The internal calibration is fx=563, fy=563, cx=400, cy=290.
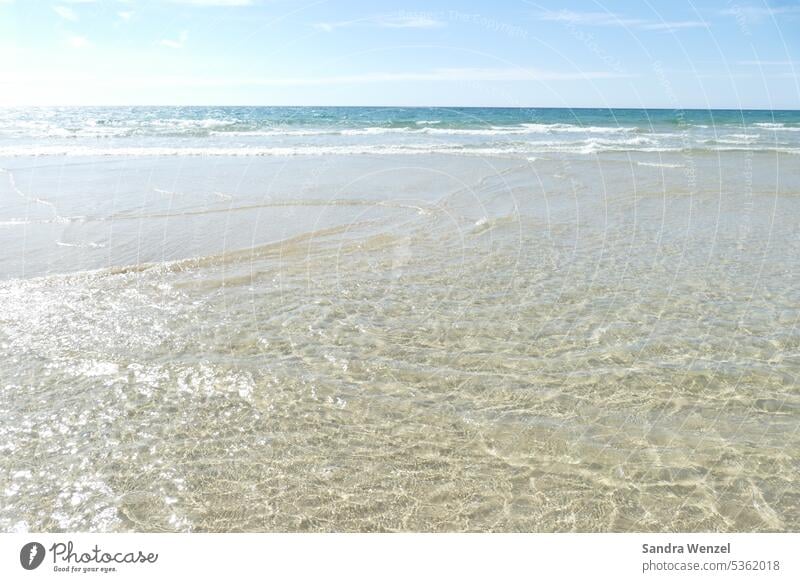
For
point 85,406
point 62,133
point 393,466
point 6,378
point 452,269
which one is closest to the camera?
point 393,466

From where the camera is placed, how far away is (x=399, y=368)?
21.1 feet

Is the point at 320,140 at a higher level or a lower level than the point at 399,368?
higher

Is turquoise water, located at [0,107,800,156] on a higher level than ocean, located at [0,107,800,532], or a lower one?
higher

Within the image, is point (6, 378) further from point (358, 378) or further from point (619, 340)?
point (619, 340)

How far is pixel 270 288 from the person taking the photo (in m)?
8.94

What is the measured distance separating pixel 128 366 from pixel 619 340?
586cm

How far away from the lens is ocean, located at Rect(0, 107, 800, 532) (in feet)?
14.7

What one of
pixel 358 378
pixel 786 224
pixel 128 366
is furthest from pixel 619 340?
pixel 786 224

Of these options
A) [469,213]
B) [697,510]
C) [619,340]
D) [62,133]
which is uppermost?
[62,133]

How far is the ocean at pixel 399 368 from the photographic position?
447cm

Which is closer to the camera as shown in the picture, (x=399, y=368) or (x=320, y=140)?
(x=399, y=368)

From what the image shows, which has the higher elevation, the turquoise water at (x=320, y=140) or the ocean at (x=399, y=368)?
the turquoise water at (x=320, y=140)

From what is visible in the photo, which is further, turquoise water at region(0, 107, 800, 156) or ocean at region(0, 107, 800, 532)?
turquoise water at region(0, 107, 800, 156)

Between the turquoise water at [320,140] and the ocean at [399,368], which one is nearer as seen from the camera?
the ocean at [399,368]
